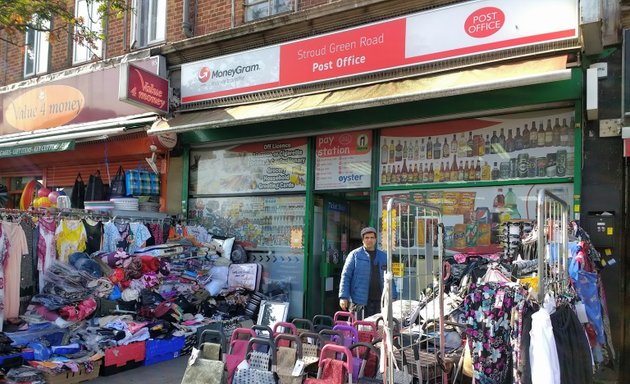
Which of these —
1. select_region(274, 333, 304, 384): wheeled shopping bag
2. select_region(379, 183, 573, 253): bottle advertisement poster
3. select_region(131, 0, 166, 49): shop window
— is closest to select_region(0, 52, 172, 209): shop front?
select_region(131, 0, 166, 49): shop window

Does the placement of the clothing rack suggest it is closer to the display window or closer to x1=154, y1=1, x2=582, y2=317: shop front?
x1=154, y1=1, x2=582, y2=317: shop front

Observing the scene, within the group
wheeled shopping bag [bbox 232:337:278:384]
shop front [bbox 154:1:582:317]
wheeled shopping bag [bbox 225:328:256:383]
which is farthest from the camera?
shop front [bbox 154:1:582:317]

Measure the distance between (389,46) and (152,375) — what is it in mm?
5700

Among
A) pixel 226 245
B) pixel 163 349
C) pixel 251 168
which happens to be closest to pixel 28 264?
pixel 163 349

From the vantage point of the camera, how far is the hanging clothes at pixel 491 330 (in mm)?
3908

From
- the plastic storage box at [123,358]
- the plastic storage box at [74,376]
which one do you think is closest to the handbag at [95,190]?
the plastic storage box at [123,358]

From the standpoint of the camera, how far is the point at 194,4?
10.4m

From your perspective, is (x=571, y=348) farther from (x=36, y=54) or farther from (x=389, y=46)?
(x=36, y=54)

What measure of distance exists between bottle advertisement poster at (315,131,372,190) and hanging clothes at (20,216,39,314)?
4419 millimetres

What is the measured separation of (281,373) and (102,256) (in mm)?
4726

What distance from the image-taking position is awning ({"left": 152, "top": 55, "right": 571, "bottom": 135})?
6.01m

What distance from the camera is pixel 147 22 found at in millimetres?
11242

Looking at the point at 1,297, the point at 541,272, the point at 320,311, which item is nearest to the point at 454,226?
the point at 320,311

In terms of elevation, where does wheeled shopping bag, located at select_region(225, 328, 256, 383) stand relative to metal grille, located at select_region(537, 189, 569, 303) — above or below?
below
